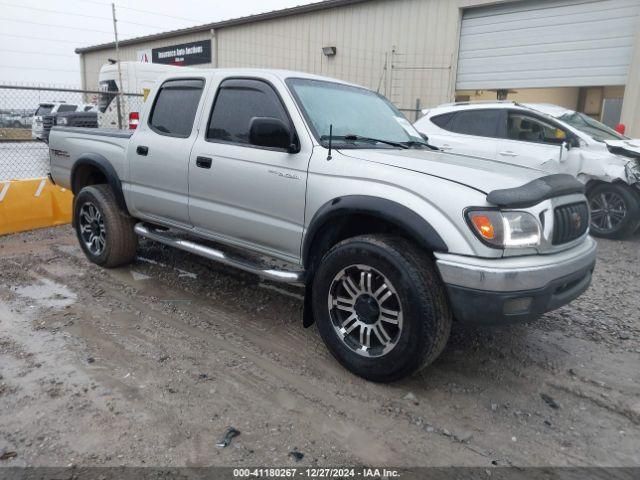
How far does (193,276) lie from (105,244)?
97cm

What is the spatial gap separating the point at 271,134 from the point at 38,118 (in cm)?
1725

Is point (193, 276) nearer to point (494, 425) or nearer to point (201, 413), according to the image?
point (201, 413)

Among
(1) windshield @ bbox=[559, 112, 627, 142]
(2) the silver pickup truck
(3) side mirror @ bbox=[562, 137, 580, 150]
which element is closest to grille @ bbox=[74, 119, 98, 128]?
→ (2) the silver pickup truck

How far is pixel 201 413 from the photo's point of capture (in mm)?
2801

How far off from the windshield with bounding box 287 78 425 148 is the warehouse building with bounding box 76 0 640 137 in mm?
8026

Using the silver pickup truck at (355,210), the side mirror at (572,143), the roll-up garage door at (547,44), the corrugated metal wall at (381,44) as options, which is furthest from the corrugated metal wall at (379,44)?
the silver pickup truck at (355,210)

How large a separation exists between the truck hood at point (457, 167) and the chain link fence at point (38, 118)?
7.63 metres

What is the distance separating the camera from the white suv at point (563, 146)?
23.4 feet

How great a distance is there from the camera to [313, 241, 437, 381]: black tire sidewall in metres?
2.84

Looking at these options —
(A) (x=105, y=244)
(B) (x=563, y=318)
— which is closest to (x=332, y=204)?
(B) (x=563, y=318)

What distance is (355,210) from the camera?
311 centimetres

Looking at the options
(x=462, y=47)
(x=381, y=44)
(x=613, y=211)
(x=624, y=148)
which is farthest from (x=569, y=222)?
(x=381, y=44)

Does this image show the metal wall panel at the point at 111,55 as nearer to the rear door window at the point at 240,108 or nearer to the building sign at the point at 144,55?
the building sign at the point at 144,55

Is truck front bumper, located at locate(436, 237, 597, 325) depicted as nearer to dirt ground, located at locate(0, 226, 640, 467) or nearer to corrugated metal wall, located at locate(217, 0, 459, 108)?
dirt ground, located at locate(0, 226, 640, 467)
